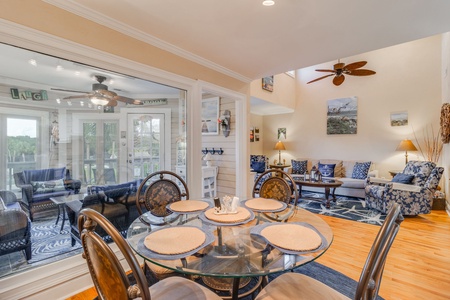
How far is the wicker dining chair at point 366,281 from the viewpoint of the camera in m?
0.82

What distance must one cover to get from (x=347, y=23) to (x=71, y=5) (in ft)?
8.03

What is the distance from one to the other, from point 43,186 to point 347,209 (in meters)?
5.33

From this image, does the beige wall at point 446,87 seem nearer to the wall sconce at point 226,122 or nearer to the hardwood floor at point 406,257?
the hardwood floor at point 406,257

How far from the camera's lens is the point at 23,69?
2.45 metres

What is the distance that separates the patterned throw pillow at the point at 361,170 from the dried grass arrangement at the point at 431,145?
1.15m

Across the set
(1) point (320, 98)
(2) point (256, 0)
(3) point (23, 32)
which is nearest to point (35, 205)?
(3) point (23, 32)

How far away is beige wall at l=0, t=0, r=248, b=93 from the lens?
1601 millimetres

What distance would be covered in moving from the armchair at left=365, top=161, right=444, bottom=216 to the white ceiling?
2665mm

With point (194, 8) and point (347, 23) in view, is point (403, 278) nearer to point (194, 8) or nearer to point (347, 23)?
point (347, 23)

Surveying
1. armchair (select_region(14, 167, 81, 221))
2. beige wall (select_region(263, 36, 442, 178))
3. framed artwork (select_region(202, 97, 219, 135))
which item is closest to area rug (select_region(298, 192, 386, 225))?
beige wall (select_region(263, 36, 442, 178))

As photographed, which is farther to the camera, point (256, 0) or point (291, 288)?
point (256, 0)

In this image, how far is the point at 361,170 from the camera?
5.58 metres

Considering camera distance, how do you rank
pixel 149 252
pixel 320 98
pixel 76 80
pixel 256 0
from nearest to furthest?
pixel 149 252
pixel 256 0
pixel 76 80
pixel 320 98

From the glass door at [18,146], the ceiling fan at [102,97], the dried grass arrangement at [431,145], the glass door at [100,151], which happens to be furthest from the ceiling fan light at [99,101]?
the dried grass arrangement at [431,145]
